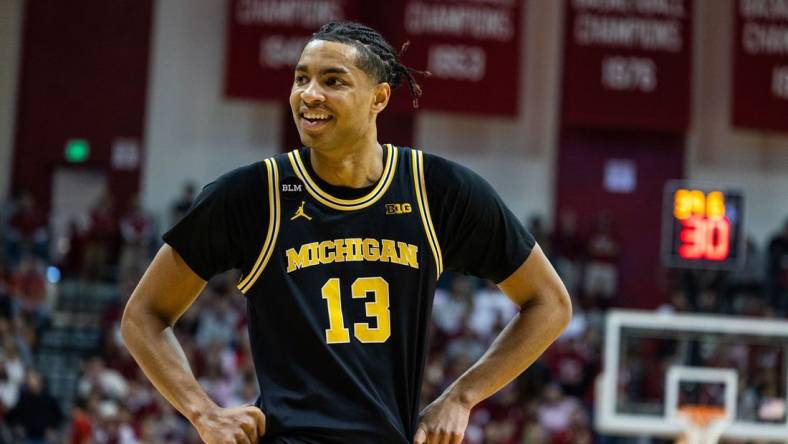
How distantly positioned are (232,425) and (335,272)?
51cm

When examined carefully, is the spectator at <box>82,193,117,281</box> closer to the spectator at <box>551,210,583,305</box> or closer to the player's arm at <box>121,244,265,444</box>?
the spectator at <box>551,210,583,305</box>

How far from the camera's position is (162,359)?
363 cm

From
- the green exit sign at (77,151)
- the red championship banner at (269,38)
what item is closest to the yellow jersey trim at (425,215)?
the red championship banner at (269,38)

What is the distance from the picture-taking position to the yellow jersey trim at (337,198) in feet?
12.2

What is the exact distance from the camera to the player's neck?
376cm

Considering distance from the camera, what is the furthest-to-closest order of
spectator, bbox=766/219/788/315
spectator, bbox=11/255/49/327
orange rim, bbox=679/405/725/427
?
spectator, bbox=766/219/788/315 → spectator, bbox=11/255/49/327 → orange rim, bbox=679/405/725/427

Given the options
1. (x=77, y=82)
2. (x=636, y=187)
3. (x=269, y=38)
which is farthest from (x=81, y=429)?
(x=636, y=187)

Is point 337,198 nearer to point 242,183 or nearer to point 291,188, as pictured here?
point 291,188

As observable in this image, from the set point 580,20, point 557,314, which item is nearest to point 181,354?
point 557,314

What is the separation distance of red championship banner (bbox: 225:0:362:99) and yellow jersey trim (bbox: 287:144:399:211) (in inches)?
603

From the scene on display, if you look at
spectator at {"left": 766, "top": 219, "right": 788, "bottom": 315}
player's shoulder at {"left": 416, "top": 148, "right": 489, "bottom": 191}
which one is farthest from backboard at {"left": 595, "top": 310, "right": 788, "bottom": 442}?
player's shoulder at {"left": 416, "top": 148, "right": 489, "bottom": 191}

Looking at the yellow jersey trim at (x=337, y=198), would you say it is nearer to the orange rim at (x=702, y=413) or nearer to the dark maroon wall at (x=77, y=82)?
the orange rim at (x=702, y=413)

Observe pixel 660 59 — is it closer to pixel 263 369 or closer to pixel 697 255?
pixel 697 255

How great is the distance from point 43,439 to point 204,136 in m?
7.15
